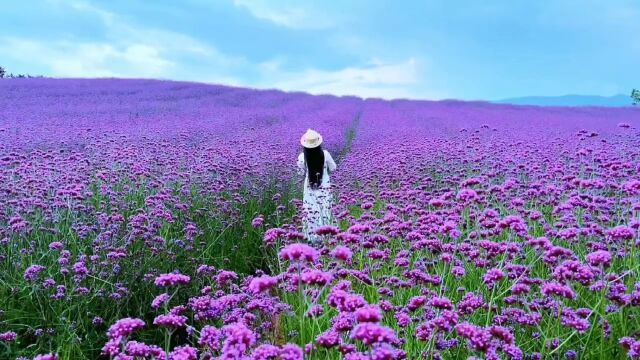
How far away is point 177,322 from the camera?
84.7 inches

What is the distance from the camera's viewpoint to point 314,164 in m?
7.14

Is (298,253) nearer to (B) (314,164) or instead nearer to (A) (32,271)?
(A) (32,271)

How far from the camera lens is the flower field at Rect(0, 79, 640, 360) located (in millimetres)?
2371

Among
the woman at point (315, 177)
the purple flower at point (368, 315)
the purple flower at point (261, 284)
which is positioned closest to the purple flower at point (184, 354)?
the purple flower at point (261, 284)

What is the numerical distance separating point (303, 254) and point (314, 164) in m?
5.21

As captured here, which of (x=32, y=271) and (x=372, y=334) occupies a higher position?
(x=372, y=334)

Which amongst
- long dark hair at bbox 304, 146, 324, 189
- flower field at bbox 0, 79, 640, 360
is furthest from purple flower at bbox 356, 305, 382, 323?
long dark hair at bbox 304, 146, 324, 189

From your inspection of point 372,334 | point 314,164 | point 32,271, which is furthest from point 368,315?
point 314,164

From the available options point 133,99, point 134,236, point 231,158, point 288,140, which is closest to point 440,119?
point 288,140

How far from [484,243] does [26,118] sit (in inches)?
502

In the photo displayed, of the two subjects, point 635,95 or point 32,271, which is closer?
point 32,271

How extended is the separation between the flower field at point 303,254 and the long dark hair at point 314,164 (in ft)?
2.03

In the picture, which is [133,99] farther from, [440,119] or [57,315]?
[57,315]

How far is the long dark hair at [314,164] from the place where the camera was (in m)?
7.08
